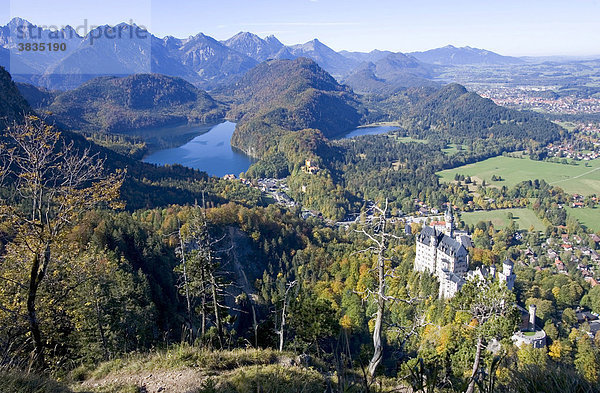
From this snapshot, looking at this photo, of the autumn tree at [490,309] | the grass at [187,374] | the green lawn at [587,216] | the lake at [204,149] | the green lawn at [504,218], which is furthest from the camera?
the lake at [204,149]

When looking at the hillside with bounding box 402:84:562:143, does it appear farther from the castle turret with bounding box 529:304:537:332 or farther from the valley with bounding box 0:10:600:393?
the castle turret with bounding box 529:304:537:332

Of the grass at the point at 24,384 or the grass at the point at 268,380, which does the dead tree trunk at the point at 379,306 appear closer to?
the grass at the point at 268,380

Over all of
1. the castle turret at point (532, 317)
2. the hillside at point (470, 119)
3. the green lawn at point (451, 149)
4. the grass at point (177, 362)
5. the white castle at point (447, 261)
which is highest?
the hillside at point (470, 119)

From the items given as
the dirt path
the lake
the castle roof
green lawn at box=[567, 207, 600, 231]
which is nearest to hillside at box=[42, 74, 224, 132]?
the lake

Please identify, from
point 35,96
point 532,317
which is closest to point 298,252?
point 532,317

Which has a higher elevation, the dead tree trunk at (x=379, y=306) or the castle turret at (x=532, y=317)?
the dead tree trunk at (x=379, y=306)

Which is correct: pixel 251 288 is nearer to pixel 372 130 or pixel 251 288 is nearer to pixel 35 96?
pixel 372 130

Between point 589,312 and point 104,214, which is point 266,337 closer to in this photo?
point 104,214

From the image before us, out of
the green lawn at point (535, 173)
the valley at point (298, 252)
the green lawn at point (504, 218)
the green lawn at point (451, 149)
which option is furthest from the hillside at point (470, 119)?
the green lawn at point (504, 218)
